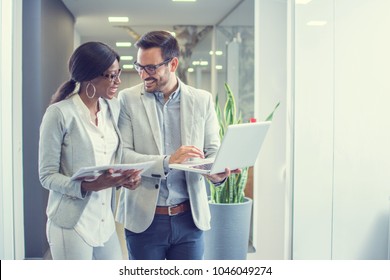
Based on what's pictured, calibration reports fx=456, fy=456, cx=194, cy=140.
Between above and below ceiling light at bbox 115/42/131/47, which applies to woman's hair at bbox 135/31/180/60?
below

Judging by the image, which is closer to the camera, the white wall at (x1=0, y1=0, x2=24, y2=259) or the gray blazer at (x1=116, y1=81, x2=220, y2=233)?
A: the gray blazer at (x1=116, y1=81, x2=220, y2=233)

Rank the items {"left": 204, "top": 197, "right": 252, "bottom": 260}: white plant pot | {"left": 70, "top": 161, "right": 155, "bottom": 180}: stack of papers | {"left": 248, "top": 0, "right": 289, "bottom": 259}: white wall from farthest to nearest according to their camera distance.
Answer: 1. {"left": 248, "top": 0, "right": 289, "bottom": 259}: white wall
2. {"left": 204, "top": 197, "right": 252, "bottom": 260}: white plant pot
3. {"left": 70, "top": 161, "right": 155, "bottom": 180}: stack of papers

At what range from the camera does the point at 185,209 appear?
1438 millimetres

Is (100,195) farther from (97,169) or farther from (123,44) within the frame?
(123,44)

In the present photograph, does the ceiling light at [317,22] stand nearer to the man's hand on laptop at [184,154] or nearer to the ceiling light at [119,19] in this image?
the man's hand on laptop at [184,154]

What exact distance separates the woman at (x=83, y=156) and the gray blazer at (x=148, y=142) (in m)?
0.07

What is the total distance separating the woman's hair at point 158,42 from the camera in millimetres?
1450

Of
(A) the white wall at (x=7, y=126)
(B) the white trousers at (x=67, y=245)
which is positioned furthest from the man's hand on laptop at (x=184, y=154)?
(A) the white wall at (x=7, y=126)

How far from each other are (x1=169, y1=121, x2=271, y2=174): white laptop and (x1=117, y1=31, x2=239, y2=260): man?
0.15ft

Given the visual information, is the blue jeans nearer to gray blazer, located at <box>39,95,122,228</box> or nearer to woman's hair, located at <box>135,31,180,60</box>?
gray blazer, located at <box>39,95,122,228</box>

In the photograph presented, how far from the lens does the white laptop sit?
1.28 meters

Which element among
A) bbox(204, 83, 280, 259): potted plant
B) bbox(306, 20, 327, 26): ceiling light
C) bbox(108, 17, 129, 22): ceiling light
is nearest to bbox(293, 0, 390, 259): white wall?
bbox(306, 20, 327, 26): ceiling light

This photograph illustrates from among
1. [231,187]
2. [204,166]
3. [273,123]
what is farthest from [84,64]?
[273,123]
